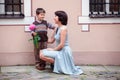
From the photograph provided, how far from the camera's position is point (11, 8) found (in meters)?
8.88

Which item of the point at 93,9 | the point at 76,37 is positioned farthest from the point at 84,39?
the point at 93,9

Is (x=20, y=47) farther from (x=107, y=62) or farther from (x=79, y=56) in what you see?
(x=107, y=62)

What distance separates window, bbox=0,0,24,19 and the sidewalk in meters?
1.29

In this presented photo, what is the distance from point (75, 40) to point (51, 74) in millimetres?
1292

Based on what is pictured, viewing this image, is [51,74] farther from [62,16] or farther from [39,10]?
[39,10]

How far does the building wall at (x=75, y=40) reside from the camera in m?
8.77

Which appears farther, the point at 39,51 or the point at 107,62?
the point at 107,62

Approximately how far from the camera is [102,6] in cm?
903

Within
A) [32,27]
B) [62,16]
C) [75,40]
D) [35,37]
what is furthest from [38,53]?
[62,16]

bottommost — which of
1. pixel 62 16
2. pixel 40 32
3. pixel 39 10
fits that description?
pixel 40 32

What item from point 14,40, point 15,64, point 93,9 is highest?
point 93,9

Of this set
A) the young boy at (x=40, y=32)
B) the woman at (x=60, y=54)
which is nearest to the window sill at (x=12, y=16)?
the young boy at (x=40, y=32)

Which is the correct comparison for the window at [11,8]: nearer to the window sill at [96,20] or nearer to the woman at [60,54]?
the woman at [60,54]

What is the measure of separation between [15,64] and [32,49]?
0.56m
